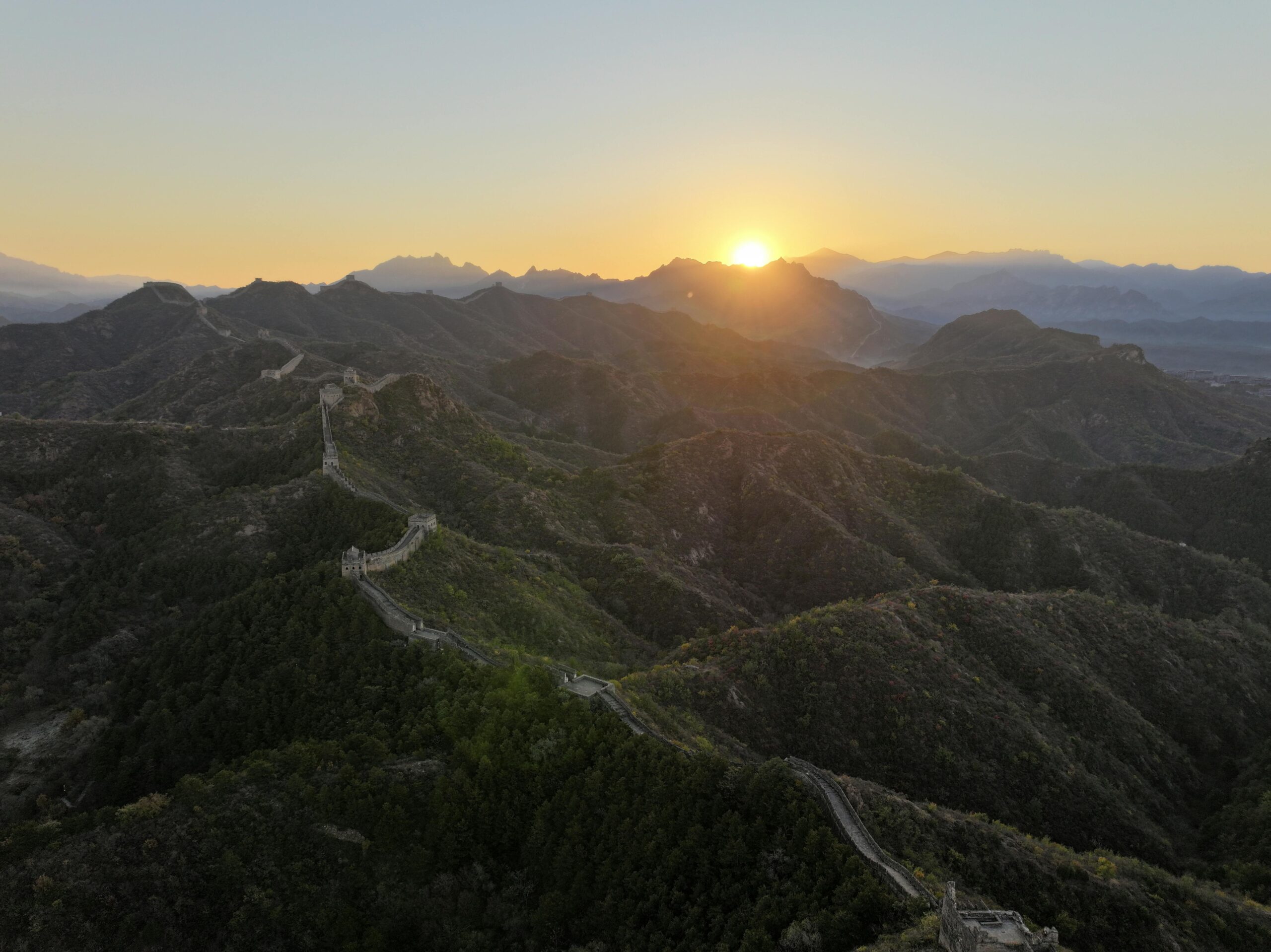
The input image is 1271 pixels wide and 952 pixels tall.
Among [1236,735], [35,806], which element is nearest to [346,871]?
[35,806]

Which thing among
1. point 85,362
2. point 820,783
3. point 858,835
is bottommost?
point 858,835

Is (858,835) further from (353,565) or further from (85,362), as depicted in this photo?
(85,362)

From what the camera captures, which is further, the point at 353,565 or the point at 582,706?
the point at 353,565

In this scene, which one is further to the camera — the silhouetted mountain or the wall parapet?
the silhouetted mountain

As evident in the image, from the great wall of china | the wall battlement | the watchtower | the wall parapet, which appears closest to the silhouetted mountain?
the great wall of china

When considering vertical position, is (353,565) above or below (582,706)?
above

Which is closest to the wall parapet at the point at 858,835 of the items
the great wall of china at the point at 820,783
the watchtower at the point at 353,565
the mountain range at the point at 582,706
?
the great wall of china at the point at 820,783

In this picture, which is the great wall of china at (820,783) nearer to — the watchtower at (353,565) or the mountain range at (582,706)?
the watchtower at (353,565)

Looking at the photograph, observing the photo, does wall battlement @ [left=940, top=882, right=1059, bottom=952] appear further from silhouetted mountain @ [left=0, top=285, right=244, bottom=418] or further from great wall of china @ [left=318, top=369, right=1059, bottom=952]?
silhouetted mountain @ [left=0, top=285, right=244, bottom=418]

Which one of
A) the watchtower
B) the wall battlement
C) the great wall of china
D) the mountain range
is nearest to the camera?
the wall battlement

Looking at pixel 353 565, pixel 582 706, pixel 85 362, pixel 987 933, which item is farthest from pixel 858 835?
pixel 85 362
